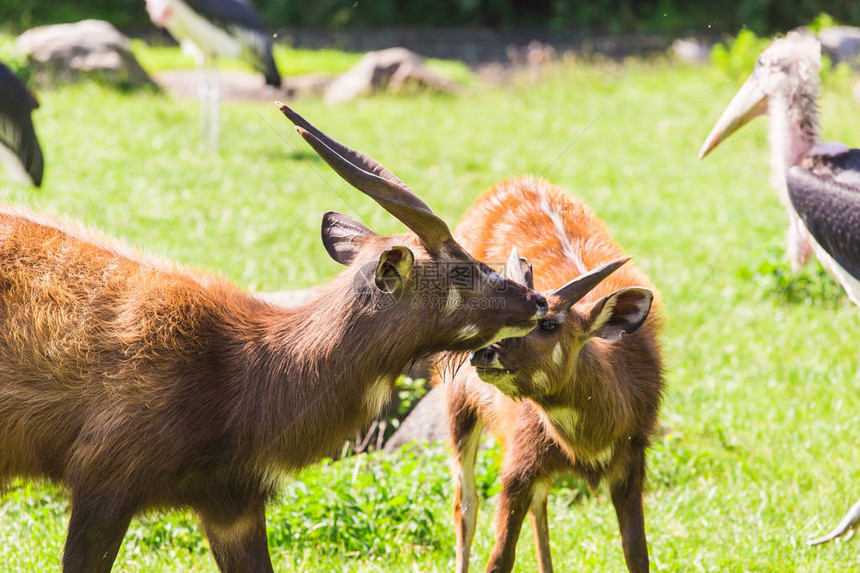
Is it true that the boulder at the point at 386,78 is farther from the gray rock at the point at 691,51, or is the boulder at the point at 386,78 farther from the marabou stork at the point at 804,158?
the marabou stork at the point at 804,158

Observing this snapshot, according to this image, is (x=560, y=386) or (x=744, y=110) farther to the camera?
(x=744, y=110)

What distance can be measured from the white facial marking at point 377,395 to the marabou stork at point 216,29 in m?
7.94

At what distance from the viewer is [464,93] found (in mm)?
15445

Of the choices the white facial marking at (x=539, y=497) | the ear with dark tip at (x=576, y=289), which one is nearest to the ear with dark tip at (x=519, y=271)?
the ear with dark tip at (x=576, y=289)

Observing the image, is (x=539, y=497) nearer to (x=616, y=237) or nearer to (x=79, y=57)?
(x=616, y=237)

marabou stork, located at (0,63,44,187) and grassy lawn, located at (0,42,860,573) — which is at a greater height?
marabou stork, located at (0,63,44,187)

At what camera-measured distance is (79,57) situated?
1290 centimetres

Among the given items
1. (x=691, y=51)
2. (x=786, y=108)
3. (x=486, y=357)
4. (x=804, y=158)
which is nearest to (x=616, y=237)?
(x=786, y=108)

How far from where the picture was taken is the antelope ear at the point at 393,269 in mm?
3074

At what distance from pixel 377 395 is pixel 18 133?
2.97 meters

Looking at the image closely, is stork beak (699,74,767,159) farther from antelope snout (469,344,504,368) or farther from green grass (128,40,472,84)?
green grass (128,40,472,84)

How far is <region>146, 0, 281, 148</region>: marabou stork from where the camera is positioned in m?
11.0

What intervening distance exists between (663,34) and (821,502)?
17.2m

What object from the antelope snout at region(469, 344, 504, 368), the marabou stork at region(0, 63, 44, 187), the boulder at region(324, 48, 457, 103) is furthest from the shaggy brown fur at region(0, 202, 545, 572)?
the boulder at region(324, 48, 457, 103)
